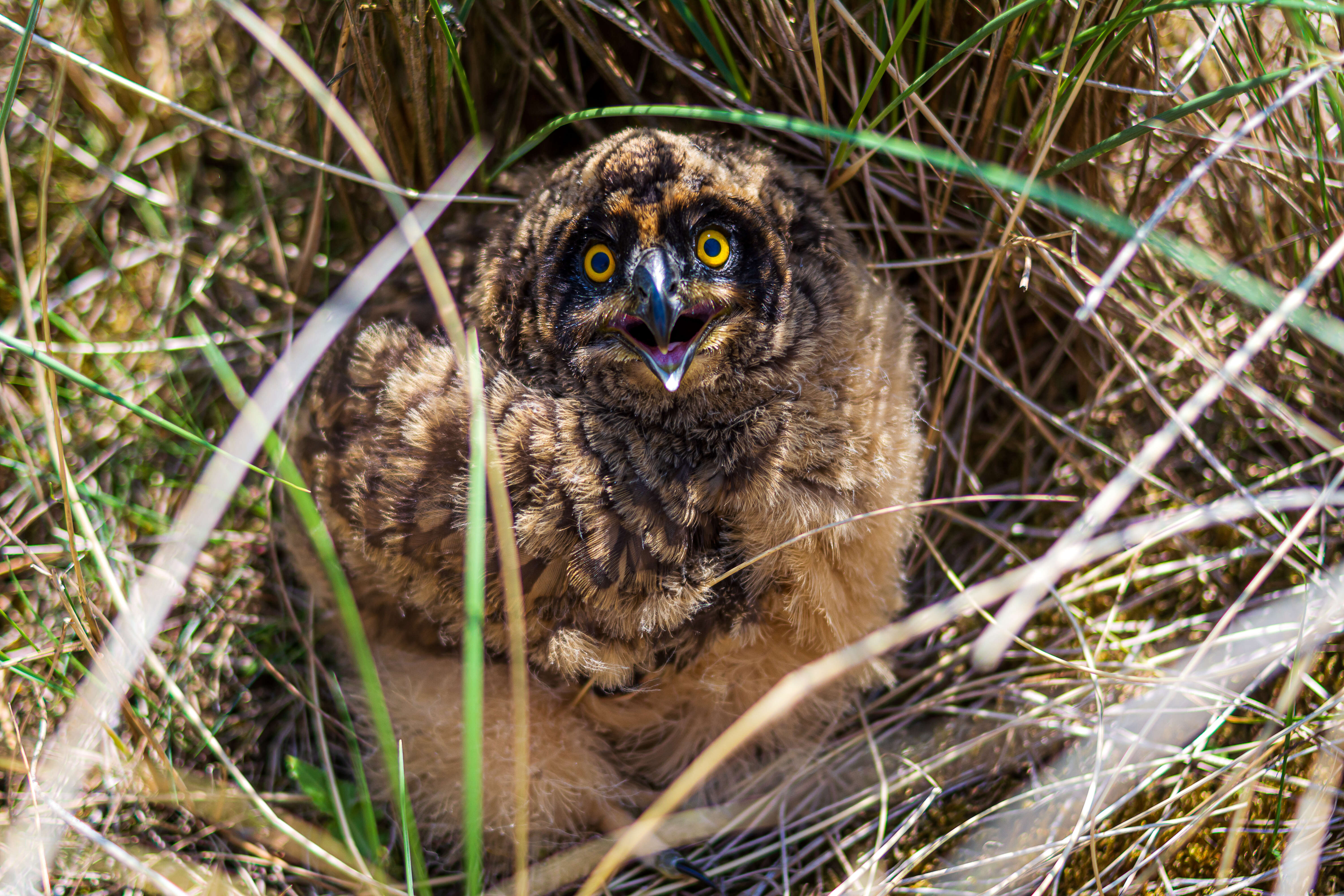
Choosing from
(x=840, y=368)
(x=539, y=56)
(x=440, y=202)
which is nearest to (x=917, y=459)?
(x=840, y=368)

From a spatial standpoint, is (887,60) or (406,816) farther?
(887,60)

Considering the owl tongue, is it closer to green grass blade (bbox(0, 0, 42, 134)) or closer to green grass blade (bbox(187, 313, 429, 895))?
green grass blade (bbox(187, 313, 429, 895))

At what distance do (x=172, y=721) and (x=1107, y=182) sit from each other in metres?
3.38

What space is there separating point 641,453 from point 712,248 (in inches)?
22.7

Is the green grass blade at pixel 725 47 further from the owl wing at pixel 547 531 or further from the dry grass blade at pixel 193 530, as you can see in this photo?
the owl wing at pixel 547 531

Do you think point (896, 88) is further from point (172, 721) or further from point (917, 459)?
point (172, 721)

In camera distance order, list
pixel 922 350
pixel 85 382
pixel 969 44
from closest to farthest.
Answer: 1. pixel 85 382
2. pixel 969 44
3. pixel 922 350

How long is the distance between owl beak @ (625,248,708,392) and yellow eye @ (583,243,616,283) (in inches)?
5.1

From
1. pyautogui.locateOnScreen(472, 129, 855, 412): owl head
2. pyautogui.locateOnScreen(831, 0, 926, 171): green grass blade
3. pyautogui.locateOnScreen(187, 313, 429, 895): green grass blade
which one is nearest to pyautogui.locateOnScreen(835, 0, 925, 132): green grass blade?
pyautogui.locateOnScreen(831, 0, 926, 171): green grass blade

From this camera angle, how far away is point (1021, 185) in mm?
1886

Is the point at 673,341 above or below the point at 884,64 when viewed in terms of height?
below

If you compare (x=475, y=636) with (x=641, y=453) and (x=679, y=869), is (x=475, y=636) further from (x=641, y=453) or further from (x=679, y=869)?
(x=679, y=869)

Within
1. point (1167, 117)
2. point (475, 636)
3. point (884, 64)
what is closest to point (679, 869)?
point (475, 636)

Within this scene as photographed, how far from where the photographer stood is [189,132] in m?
3.14
